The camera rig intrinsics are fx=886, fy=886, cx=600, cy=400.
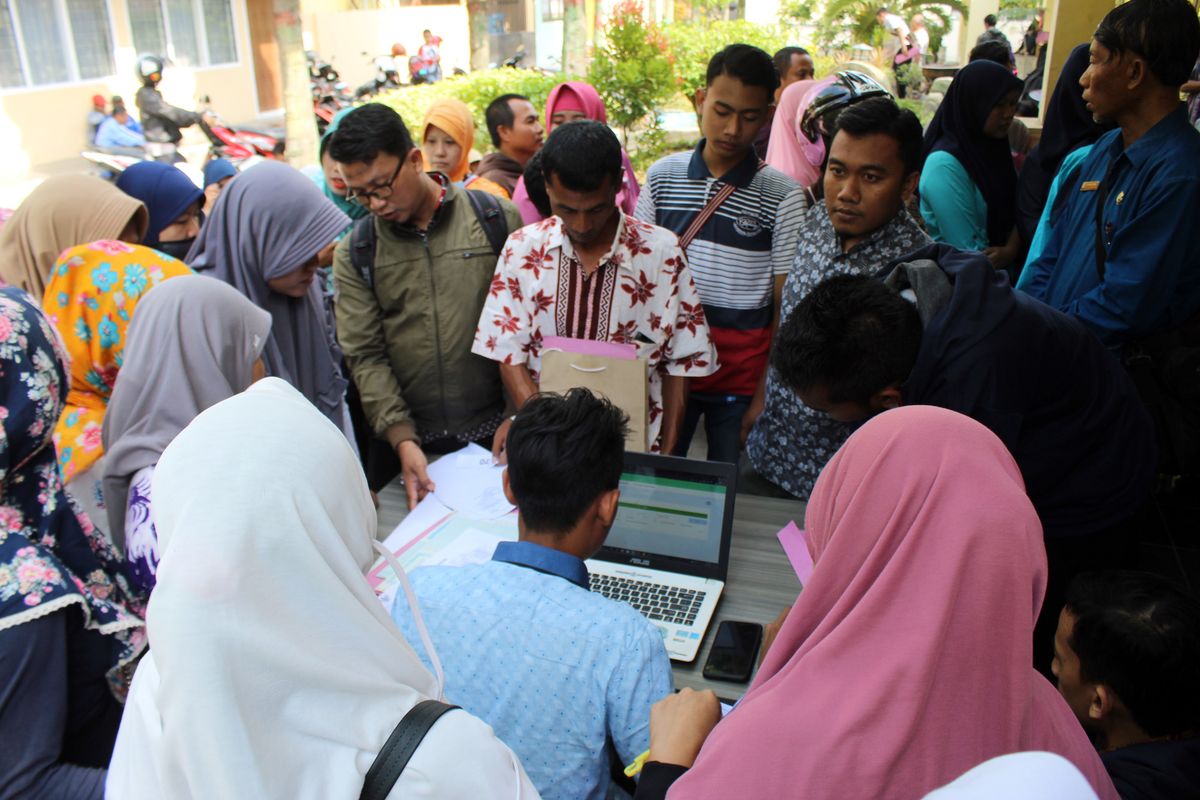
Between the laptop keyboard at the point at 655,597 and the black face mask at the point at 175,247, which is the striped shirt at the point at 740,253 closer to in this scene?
the laptop keyboard at the point at 655,597

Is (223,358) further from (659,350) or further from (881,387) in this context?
(881,387)

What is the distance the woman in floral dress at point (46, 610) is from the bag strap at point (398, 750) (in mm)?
588

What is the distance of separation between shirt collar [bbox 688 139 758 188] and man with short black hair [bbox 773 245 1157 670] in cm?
80

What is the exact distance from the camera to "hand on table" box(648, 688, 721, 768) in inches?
48.8

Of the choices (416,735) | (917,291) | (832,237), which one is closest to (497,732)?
(416,735)

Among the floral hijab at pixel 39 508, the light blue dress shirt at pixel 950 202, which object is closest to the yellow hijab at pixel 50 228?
the floral hijab at pixel 39 508

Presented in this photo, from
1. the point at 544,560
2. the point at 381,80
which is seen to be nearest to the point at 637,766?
the point at 544,560

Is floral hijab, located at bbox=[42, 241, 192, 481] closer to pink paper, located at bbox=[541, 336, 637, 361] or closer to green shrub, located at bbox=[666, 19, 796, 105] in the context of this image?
pink paper, located at bbox=[541, 336, 637, 361]

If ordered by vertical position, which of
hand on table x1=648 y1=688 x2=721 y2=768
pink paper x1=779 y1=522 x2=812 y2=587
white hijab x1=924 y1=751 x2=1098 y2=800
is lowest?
pink paper x1=779 y1=522 x2=812 y2=587

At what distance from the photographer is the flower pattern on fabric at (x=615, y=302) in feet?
7.32

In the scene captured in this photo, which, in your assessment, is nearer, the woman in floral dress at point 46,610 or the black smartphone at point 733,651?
the woman in floral dress at point 46,610

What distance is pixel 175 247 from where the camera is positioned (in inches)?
114

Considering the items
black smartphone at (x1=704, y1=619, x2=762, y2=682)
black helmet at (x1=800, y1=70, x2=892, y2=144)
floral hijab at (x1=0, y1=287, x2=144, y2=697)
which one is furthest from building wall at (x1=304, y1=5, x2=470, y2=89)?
black smartphone at (x1=704, y1=619, x2=762, y2=682)

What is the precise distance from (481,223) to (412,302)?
0.30 meters
